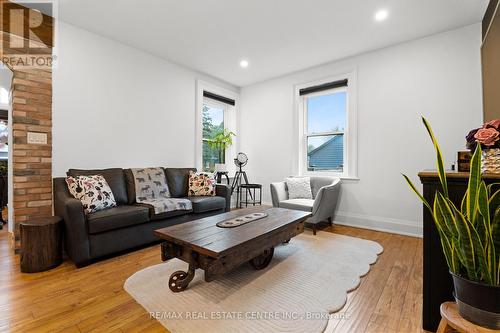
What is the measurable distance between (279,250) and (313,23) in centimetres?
279

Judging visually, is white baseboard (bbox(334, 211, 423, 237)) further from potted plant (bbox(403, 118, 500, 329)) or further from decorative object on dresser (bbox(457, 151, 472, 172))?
potted plant (bbox(403, 118, 500, 329))

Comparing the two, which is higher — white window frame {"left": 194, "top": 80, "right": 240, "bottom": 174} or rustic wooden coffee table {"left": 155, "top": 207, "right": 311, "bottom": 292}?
white window frame {"left": 194, "top": 80, "right": 240, "bottom": 174}

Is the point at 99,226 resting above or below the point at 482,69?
below

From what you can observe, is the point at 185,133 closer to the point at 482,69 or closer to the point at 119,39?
the point at 119,39

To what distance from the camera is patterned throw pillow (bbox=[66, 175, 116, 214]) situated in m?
2.48

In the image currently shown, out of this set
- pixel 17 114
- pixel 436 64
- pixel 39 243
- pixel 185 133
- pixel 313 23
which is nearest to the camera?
pixel 39 243

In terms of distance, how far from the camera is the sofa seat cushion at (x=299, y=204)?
3.34 meters

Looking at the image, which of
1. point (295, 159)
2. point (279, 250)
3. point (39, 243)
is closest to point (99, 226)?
point (39, 243)

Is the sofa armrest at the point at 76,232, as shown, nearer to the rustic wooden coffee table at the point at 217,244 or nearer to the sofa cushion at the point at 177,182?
the rustic wooden coffee table at the point at 217,244

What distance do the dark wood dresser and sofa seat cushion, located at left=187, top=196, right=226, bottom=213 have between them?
258 cm

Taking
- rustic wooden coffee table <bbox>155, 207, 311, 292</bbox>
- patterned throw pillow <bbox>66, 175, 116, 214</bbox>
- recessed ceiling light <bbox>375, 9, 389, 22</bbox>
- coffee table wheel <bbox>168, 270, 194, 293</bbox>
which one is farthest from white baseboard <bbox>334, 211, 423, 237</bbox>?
→ patterned throw pillow <bbox>66, 175, 116, 214</bbox>

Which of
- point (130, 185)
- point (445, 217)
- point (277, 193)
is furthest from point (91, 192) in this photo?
point (445, 217)

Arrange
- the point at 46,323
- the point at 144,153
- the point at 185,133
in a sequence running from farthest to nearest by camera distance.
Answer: the point at 185,133, the point at 144,153, the point at 46,323

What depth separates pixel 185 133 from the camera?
4.23 metres
